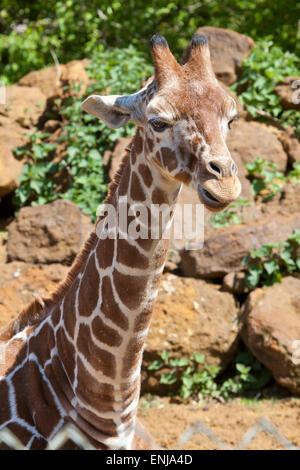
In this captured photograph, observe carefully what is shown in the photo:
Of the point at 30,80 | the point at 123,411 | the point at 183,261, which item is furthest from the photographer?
the point at 30,80

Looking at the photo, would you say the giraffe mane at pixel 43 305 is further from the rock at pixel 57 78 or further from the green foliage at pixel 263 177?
the rock at pixel 57 78

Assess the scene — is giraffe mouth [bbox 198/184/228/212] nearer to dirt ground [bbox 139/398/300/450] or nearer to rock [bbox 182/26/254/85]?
dirt ground [bbox 139/398/300/450]

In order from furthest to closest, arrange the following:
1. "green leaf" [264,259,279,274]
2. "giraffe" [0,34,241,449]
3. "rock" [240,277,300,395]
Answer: "green leaf" [264,259,279,274] → "rock" [240,277,300,395] → "giraffe" [0,34,241,449]

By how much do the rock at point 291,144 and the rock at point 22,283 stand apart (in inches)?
118

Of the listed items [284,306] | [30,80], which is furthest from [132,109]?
[30,80]

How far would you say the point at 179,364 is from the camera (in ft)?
19.0

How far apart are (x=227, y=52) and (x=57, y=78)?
7.27 ft

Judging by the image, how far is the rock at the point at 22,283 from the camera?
18.3 feet

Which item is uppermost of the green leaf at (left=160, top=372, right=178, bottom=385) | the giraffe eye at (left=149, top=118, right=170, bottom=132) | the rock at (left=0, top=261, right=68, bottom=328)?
the giraffe eye at (left=149, top=118, right=170, bottom=132)

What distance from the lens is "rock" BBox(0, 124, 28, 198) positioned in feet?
24.2

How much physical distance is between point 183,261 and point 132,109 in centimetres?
320

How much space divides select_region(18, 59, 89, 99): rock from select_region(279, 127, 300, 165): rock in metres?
2.49

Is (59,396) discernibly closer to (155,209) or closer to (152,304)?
(152,304)

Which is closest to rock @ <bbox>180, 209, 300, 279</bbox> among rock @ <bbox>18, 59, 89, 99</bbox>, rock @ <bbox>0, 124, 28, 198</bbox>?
rock @ <bbox>0, 124, 28, 198</bbox>
